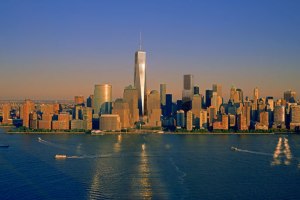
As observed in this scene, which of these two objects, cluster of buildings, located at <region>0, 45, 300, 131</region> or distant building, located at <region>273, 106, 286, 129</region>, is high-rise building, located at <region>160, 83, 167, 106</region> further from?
Result: distant building, located at <region>273, 106, 286, 129</region>

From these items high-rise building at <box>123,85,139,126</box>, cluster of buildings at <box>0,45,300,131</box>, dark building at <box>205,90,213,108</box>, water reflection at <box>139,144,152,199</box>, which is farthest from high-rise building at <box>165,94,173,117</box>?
water reflection at <box>139,144,152,199</box>

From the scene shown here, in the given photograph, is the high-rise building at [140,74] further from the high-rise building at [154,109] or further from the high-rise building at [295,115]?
the high-rise building at [295,115]

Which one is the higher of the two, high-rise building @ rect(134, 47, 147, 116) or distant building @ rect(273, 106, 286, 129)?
high-rise building @ rect(134, 47, 147, 116)

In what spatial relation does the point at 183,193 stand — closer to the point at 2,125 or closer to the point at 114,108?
the point at 114,108

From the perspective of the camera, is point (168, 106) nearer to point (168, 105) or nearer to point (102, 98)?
point (168, 105)

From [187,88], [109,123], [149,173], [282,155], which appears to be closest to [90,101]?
[187,88]

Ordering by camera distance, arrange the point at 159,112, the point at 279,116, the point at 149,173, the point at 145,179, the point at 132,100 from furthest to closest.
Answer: the point at 132,100, the point at 159,112, the point at 279,116, the point at 149,173, the point at 145,179

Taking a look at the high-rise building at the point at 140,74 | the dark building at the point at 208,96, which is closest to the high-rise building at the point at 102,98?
the high-rise building at the point at 140,74
